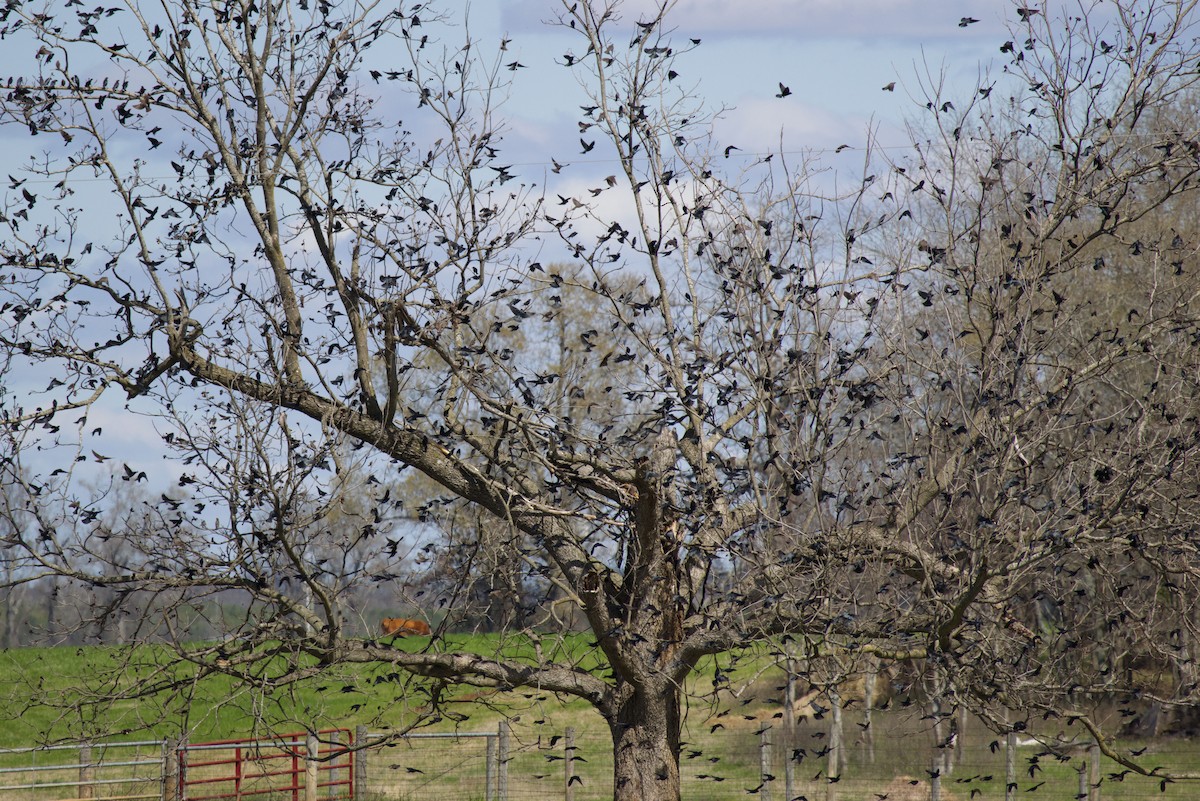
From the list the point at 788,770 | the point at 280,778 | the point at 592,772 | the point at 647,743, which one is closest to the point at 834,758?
the point at 788,770

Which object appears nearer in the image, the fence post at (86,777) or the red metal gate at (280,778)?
the red metal gate at (280,778)

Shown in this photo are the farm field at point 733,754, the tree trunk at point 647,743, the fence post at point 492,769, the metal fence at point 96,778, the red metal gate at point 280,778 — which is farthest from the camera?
the fence post at point 492,769

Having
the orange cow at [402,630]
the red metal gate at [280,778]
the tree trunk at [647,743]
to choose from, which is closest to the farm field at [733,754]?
the red metal gate at [280,778]

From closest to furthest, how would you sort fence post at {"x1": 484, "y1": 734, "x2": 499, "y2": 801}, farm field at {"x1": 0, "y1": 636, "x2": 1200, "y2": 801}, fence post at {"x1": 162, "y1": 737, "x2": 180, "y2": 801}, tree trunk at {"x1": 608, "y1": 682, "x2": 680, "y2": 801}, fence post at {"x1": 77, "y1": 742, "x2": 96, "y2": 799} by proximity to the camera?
1. tree trunk at {"x1": 608, "y1": 682, "x2": 680, "y2": 801}
2. fence post at {"x1": 162, "y1": 737, "x2": 180, "y2": 801}
3. fence post at {"x1": 77, "y1": 742, "x2": 96, "y2": 799}
4. farm field at {"x1": 0, "y1": 636, "x2": 1200, "y2": 801}
5. fence post at {"x1": 484, "y1": 734, "x2": 499, "y2": 801}

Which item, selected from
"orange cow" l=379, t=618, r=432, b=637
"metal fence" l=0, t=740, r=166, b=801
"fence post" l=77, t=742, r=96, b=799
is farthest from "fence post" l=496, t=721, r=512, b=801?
"fence post" l=77, t=742, r=96, b=799

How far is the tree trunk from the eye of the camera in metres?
8.82

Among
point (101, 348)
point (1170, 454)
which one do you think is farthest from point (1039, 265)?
point (101, 348)

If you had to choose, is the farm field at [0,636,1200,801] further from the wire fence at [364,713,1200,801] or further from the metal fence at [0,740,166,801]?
the metal fence at [0,740,166,801]

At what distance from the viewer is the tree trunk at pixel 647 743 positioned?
8820 millimetres

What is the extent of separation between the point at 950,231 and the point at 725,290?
156cm

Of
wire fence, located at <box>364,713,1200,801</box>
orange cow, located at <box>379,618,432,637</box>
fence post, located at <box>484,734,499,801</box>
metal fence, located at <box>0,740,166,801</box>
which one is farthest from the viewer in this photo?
fence post, located at <box>484,734,499,801</box>

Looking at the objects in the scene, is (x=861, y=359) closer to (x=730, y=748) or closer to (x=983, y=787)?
(x=983, y=787)

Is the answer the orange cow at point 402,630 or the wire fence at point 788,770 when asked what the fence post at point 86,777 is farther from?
the orange cow at point 402,630

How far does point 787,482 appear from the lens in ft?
22.1
